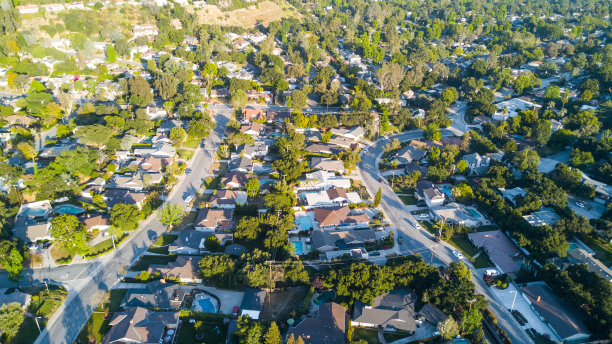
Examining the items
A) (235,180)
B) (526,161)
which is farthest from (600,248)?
(235,180)

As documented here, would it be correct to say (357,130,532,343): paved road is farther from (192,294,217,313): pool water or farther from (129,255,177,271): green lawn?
(129,255,177,271): green lawn

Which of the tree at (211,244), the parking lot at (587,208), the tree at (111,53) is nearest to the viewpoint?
the tree at (211,244)

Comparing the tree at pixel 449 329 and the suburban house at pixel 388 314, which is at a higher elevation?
the tree at pixel 449 329

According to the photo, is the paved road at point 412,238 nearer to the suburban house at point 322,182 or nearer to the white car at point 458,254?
the white car at point 458,254

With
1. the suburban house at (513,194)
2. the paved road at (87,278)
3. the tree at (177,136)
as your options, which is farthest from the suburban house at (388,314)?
the tree at (177,136)

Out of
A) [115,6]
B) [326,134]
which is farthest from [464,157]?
[115,6]

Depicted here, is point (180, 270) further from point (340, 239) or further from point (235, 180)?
point (235, 180)
